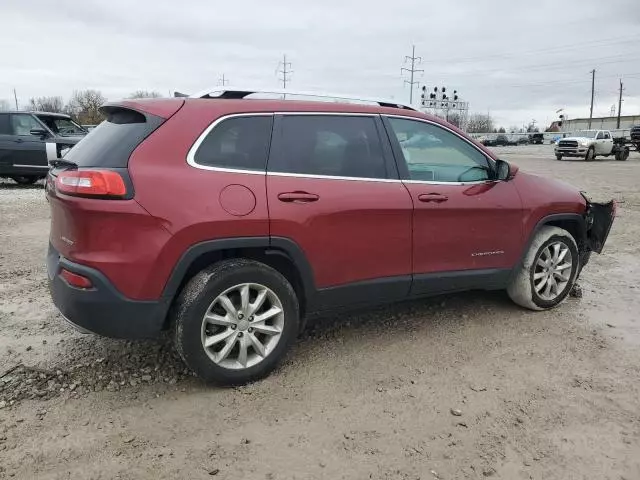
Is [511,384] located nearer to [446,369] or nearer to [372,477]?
[446,369]

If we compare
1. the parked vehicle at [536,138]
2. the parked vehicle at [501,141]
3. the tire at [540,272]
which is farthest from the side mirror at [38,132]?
the parked vehicle at [536,138]

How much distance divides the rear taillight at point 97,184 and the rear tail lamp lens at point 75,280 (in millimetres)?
451

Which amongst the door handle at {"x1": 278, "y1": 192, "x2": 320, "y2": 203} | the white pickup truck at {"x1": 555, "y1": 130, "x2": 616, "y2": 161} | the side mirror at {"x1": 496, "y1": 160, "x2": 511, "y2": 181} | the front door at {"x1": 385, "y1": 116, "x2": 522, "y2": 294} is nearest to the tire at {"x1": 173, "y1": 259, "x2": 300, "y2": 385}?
the door handle at {"x1": 278, "y1": 192, "x2": 320, "y2": 203}

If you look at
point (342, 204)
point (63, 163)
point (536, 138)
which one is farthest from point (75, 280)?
point (536, 138)

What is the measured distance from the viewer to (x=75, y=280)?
3041 millimetres

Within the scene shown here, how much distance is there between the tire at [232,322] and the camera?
3123 mm

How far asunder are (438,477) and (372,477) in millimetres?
308

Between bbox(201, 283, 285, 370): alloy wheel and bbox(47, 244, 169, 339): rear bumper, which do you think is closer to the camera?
bbox(47, 244, 169, 339): rear bumper

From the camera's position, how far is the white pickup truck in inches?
1238

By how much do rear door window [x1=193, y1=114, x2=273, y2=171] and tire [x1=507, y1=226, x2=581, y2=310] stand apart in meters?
2.44

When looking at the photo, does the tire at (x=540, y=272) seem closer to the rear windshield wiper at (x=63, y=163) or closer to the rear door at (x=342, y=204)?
the rear door at (x=342, y=204)

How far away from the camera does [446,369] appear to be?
362 cm

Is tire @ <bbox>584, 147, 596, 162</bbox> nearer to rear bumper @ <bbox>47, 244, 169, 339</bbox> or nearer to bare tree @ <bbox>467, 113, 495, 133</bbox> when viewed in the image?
rear bumper @ <bbox>47, 244, 169, 339</bbox>

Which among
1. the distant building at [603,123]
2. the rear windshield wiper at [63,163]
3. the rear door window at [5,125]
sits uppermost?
the distant building at [603,123]
